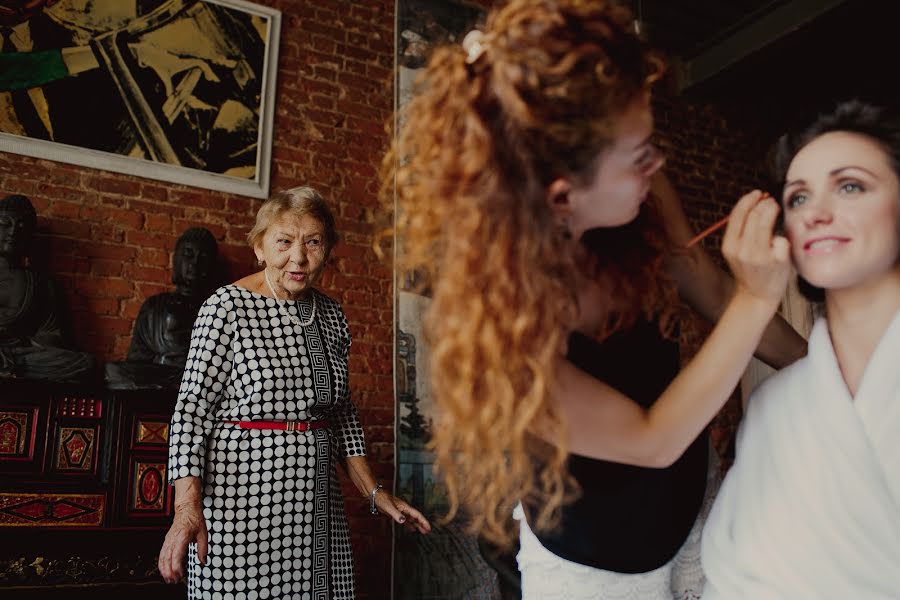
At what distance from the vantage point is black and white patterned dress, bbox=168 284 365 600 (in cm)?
206

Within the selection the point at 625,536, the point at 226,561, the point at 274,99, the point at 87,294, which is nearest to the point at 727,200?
the point at 274,99

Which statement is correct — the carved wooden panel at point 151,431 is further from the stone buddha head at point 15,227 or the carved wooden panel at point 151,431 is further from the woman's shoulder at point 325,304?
the woman's shoulder at point 325,304

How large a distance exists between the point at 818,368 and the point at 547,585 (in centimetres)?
49

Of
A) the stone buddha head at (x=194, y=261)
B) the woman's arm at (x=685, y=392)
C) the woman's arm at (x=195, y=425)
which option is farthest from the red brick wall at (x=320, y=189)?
the woman's arm at (x=685, y=392)

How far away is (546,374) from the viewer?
3.01 ft

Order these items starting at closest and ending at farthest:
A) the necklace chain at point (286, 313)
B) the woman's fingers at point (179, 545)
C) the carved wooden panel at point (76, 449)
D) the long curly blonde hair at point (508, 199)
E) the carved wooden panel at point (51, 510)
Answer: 1. the long curly blonde hair at point (508, 199)
2. the woman's fingers at point (179, 545)
3. the necklace chain at point (286, 313)
4. the carved wooden panel at point (51, 510)
5. the carved wooden panel at point (76, 449)

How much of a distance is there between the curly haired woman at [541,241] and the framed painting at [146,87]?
3168 mm

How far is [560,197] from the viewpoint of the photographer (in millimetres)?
919

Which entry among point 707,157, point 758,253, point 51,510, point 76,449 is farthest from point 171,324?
point 707,157

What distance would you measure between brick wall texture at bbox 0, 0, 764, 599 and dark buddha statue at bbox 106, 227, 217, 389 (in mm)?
236

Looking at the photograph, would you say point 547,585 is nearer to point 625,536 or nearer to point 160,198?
point 625,536

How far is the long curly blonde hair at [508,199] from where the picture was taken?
2.82 feet

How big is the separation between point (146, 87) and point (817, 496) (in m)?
3.78

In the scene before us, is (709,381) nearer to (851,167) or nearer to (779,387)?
(779,387)
